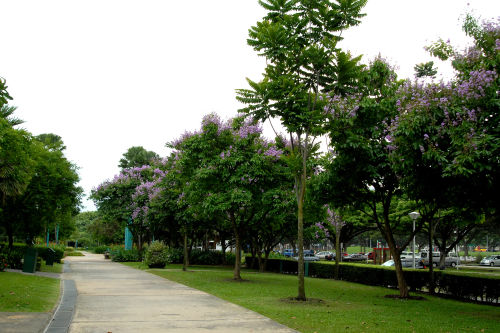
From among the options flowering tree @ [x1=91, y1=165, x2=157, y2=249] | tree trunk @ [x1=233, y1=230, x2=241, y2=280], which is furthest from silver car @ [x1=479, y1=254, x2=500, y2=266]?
tree trunk @ [x1=233, y1=230, x2=241, y2=280]

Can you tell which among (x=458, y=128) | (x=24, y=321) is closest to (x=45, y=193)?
(x=24, y=321)

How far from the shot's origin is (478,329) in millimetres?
9406

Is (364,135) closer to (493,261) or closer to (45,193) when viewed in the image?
(45,193)

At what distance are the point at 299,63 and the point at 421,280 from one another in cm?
1090

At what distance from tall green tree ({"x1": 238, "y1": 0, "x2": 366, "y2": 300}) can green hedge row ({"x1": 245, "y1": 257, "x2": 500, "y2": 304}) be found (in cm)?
710

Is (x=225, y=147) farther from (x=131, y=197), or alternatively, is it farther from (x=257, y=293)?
(x=131, y=197)

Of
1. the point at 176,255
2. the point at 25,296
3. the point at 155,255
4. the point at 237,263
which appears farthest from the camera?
the point at 176,255

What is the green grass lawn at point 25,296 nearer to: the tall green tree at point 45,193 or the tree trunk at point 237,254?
the tall green tree at point 45,193

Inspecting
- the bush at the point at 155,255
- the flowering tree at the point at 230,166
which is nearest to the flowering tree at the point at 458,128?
the flowering tree at the point at 230,166

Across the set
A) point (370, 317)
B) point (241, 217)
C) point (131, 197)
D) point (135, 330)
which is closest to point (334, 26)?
point (370, 317)

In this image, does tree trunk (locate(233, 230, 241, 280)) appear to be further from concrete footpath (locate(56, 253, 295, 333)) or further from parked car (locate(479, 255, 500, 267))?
parked car (locate(479, 255, 500, 267))

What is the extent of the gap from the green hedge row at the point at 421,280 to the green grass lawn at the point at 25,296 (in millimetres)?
13888

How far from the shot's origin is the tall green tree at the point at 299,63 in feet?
42.7

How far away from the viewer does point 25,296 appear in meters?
11.7
